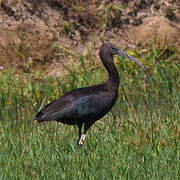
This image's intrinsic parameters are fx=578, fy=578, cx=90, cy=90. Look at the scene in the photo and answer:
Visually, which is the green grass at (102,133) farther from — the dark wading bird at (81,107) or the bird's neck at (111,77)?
the bird's neck at (111,77)

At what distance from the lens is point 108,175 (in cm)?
389

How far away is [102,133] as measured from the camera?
5.26 metres

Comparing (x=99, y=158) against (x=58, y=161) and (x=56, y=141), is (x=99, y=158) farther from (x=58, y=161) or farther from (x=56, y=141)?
(x=56, y=141)

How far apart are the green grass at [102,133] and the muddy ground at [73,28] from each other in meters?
0.31

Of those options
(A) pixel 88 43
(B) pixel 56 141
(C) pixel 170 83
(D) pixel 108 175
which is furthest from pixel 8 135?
(A) pixel 88 43

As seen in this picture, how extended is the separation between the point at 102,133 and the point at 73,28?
3.41 m

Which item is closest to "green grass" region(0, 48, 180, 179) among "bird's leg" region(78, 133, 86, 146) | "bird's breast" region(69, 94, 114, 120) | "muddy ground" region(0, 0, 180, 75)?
"bird's leg" region(78, 133, 86, 146)

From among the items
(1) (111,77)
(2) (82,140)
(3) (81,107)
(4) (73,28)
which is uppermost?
(1) (111,77)

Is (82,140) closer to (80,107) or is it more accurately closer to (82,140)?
(82,140)

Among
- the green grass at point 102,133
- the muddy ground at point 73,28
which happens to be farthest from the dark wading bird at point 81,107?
the muddy ground at point 73,28

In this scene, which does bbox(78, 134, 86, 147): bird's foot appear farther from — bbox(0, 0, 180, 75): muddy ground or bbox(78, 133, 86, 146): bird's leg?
bbox(0, 0, 180, 75): muddy ground

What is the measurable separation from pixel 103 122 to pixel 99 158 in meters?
1.89

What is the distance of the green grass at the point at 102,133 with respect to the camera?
13.3 feet

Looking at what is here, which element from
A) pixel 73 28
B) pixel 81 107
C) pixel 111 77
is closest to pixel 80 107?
pixel 81 107
